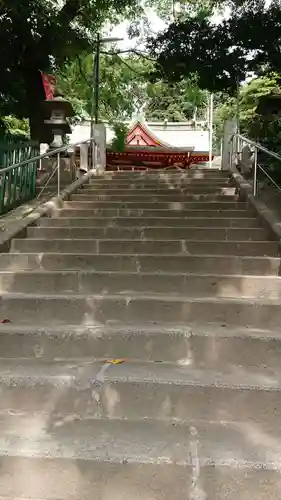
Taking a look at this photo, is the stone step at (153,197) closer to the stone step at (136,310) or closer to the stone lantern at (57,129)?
the stone lantern at (57,129)

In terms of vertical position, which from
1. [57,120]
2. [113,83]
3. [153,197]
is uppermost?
[113,83]

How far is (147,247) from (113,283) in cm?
89

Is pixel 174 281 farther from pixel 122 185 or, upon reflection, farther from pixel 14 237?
pixel 122 185

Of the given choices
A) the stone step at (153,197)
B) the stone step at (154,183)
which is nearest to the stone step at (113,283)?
the stone step at (153,197)

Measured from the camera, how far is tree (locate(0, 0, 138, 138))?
8117 millimetres

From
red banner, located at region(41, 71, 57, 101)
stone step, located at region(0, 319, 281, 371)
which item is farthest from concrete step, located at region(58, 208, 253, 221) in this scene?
→ red banner, located at region(41, 71, 57, 101)

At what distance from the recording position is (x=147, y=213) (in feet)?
19.9

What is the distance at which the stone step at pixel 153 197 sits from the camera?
662 cm

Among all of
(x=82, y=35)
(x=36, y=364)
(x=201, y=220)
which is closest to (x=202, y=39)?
(x=201, y=220)

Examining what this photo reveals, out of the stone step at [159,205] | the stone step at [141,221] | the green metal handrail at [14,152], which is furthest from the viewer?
the stone step at [159,205]

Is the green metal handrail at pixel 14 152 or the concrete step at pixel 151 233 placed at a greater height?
the green metal handrail at pixel 14 152

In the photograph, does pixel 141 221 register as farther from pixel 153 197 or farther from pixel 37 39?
pixel 37 39

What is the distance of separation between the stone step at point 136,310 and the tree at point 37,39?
5.03 m

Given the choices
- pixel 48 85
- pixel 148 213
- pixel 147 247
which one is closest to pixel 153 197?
pixel 148 213
